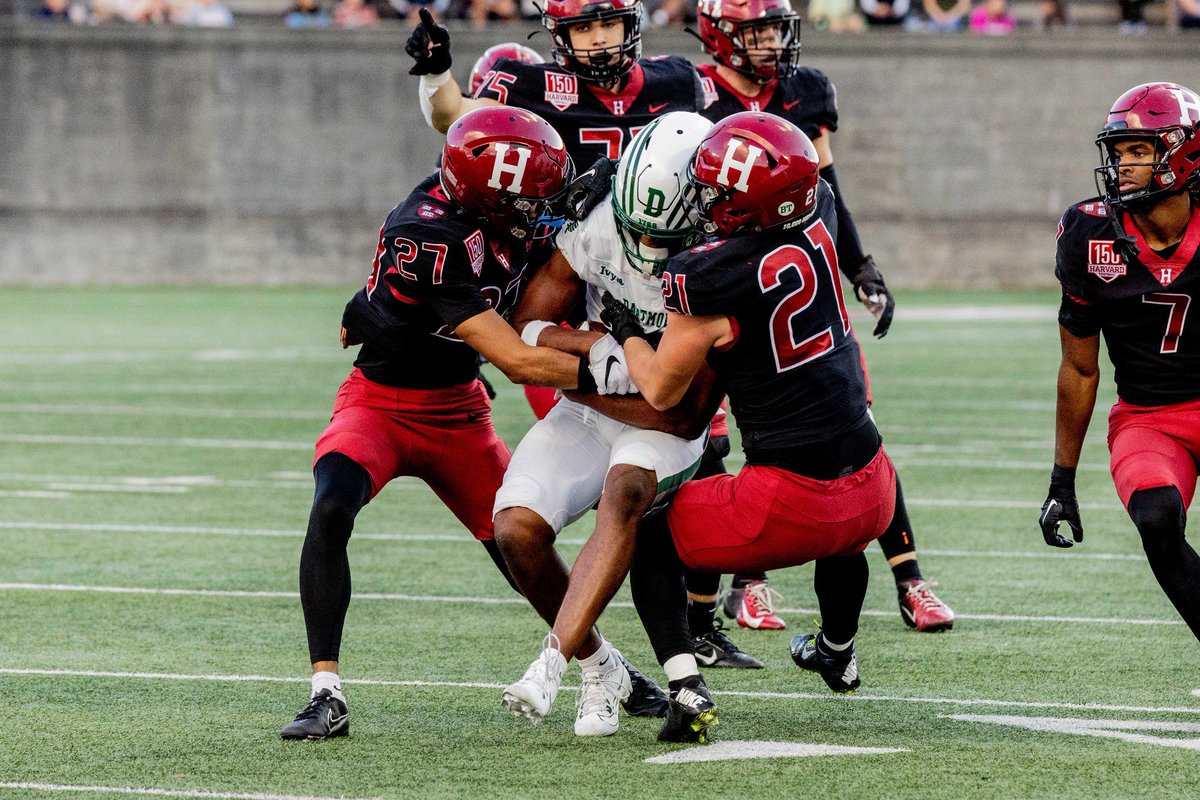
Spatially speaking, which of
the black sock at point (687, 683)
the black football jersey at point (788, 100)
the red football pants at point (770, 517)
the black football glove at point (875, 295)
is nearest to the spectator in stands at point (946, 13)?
the black football jersey at point (788, 100)

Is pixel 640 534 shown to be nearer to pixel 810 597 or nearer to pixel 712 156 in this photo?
pixel 712 156

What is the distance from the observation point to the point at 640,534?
15.2 feet

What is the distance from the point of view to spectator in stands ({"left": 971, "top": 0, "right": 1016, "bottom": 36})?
76.9 ft

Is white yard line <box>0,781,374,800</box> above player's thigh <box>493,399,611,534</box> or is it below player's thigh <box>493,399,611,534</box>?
below

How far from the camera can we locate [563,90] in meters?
6.04

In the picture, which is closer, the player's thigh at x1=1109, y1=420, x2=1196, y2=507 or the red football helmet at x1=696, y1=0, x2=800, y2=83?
the player's thigh at x1=1109, y1=420, x2=1196, y2=507

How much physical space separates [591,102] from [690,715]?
243 cm

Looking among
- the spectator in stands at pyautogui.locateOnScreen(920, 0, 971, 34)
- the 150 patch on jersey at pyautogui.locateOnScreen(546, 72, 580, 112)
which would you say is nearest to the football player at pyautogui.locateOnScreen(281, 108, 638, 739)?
the 150 patch on jersey at pyautogui.locateOnScreen(546, 72, 580, 112)

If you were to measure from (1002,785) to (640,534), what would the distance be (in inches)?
45.1

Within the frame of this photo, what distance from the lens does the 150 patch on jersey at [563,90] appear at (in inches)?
237

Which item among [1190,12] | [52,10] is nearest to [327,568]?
[52,10]

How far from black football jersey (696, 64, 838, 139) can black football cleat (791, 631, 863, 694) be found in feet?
6.87

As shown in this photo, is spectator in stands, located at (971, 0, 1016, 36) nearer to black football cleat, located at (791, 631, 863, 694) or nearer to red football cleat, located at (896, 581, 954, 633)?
red football cleat, located at (896, 581, 954, 633)

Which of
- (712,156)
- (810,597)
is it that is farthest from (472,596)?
(712,156)
